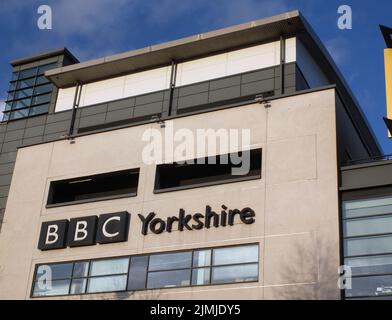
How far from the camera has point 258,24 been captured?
32594 mm

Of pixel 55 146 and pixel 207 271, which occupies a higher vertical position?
pixel 55 146

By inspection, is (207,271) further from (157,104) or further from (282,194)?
(157,104)

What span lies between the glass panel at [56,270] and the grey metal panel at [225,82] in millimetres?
11543

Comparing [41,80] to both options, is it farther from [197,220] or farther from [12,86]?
[197,220]

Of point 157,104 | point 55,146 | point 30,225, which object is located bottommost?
point 30,225

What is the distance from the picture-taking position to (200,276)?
27.5 meters

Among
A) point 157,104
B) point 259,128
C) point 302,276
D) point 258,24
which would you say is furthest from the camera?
point 157,104

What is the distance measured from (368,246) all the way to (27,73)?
2541cm

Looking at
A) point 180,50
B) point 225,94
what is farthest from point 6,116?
point 225,94

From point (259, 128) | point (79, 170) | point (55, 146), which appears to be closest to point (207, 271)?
point (259, 128)

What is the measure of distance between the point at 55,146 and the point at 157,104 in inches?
230

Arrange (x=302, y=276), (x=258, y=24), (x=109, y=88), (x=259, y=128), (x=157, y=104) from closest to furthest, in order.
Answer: (x=302, y=276), (x=259, y=128), (x=258, y=24), (x=157, y=104), (x=109, y=88)

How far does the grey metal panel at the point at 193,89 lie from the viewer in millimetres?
33938

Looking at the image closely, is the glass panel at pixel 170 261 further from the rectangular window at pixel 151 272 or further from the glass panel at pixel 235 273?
the glass panel at pixel 235 273
